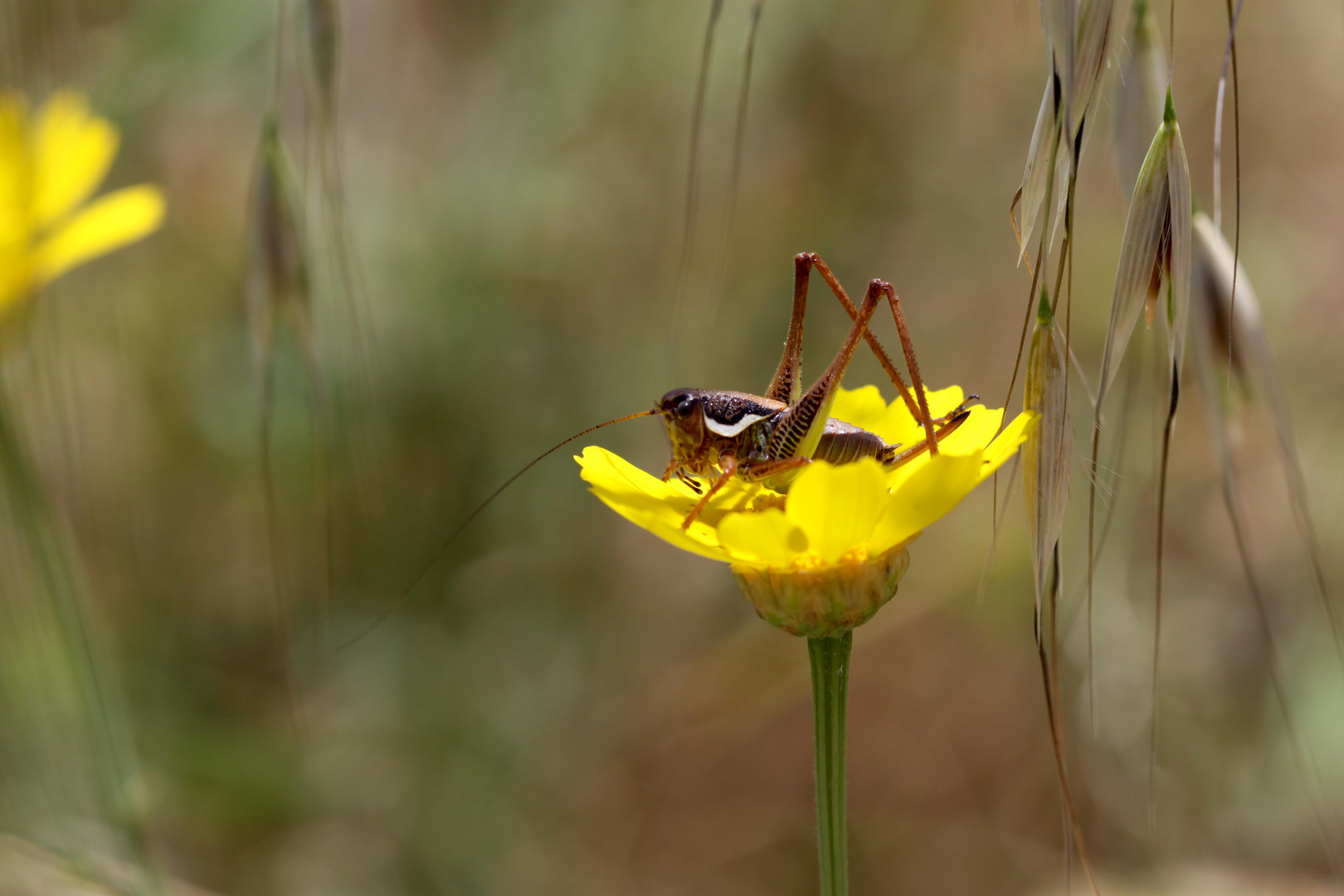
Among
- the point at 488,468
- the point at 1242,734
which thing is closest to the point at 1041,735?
the point at 1242,734

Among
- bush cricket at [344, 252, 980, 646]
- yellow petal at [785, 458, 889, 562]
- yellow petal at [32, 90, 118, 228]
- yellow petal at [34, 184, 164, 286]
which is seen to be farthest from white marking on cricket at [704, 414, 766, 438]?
yellow petal at [32, 90, 118, 228]

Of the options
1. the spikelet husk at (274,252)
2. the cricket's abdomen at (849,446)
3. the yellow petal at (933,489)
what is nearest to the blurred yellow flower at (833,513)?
the yellow petal at (933,489)

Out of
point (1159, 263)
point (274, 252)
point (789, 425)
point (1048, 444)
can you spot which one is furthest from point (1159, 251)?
point (274, 252)

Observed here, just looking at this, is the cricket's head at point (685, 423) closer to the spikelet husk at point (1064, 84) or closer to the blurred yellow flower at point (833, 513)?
the blurred yellow flower at point (833, 513)

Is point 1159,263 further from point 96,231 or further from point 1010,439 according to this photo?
point 96,231

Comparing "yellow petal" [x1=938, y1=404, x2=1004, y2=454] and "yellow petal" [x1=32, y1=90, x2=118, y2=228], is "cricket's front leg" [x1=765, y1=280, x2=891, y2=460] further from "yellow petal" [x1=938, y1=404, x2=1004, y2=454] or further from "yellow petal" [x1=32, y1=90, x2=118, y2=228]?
"yellow petal" [x1=32, y1=90, x2=118, y2=228]
